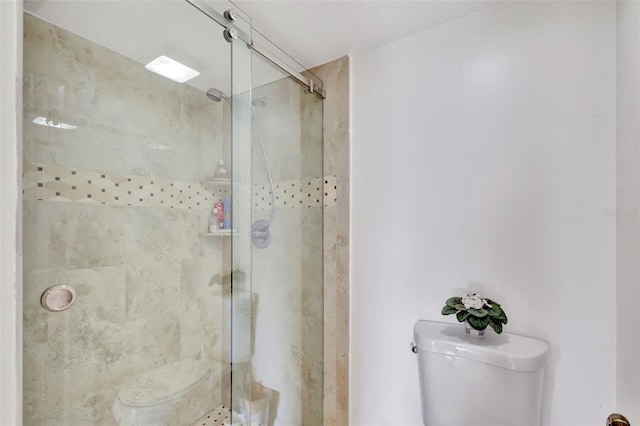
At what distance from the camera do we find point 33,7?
99cm

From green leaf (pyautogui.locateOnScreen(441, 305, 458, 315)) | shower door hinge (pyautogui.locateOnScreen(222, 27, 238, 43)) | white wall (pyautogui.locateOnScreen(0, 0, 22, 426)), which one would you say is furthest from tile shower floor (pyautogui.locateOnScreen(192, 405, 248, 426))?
shower door hinge (pyautogui.locateOnScreen(222, 27, 238, 43))

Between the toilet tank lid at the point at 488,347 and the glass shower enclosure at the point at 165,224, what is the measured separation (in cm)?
59

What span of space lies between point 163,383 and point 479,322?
4.86 feet

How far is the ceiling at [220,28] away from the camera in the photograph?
1072 millimetres

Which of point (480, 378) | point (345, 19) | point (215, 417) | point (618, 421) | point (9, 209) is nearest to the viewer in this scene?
point (9, 209)

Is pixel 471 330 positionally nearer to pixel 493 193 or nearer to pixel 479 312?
pixel 479 312

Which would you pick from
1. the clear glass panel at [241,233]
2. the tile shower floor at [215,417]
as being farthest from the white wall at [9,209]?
the tile shower floor at [215,417]

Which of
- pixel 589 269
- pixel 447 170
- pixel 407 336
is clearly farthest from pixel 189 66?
pixel 589 269

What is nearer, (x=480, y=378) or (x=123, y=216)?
(x=480, y=378)

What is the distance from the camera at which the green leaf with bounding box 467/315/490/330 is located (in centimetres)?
96

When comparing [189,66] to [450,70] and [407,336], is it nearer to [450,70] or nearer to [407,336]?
[450,70]

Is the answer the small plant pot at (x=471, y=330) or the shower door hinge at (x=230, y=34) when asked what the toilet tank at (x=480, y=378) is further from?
the shower door hinge at (x=230, y=34)

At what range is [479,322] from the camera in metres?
0.97

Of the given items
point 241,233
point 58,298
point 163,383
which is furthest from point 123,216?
point 163,383
